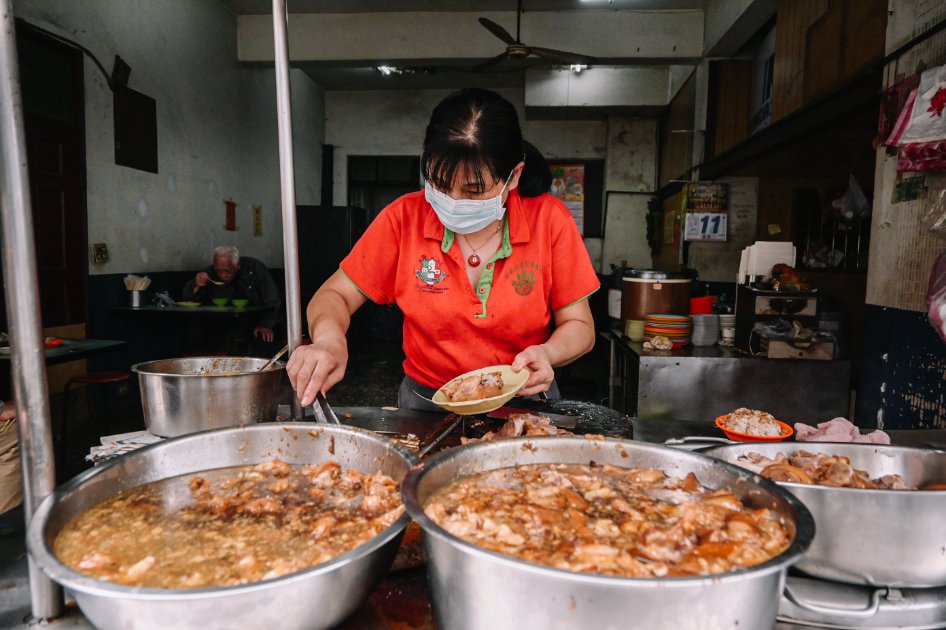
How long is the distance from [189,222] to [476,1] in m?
4.39

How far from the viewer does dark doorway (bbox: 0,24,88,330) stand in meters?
4.80

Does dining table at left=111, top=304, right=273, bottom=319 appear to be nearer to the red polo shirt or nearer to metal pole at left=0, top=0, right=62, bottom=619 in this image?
the red polo shirt

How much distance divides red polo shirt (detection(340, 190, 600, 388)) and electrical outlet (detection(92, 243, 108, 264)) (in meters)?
4.46

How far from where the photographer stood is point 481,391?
1701 mm

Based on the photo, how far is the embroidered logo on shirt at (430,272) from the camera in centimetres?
223

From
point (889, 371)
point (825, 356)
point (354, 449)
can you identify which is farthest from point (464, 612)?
point (825, 356)

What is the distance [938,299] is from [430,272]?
68.6 inches

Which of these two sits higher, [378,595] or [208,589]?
[208,589]

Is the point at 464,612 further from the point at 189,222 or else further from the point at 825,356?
the point at 189,222

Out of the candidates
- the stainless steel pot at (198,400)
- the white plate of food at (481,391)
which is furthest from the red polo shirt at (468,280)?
the stainless steel pot at (198,400)

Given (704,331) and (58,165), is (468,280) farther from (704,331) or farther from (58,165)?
(58,165)

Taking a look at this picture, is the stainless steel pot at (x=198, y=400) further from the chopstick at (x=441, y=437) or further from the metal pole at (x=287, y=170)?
the chopstick at (x=441, y=437)

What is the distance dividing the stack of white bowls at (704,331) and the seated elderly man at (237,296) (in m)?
4.58

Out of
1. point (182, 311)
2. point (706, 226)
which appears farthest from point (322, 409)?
point (706, 226)
